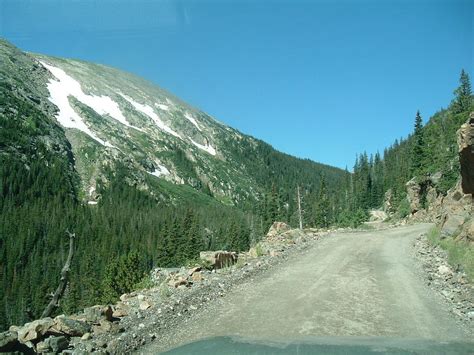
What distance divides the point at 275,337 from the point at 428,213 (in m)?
47.4

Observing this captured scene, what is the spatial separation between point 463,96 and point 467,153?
94.1m

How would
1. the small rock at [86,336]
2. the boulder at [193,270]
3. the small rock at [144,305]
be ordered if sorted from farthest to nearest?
the boulder at [193,270] → the small rock at [144,305] → the small rock at [86,336]

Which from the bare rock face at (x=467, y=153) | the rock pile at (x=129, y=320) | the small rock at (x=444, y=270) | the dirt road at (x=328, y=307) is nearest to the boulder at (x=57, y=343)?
the rock pile at (x=129, y=320)

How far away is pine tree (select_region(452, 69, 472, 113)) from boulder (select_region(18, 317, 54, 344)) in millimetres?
99924

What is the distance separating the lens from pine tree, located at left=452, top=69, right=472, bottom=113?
99062 mm

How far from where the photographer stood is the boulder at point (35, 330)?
9.91m

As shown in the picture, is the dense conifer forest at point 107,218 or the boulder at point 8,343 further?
the dense conifer forest at point 107,218

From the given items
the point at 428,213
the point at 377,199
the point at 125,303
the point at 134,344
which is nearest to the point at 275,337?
the point at 134,344

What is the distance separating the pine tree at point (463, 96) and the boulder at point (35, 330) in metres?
99.9

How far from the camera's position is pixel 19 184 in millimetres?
166500

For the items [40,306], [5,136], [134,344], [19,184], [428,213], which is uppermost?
[5,136]

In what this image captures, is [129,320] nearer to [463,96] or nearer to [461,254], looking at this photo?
[461,254]

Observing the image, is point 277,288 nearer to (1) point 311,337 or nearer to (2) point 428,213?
(1) point 311,337

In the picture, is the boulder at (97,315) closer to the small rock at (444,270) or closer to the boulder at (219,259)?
the boulder at (219,259)
